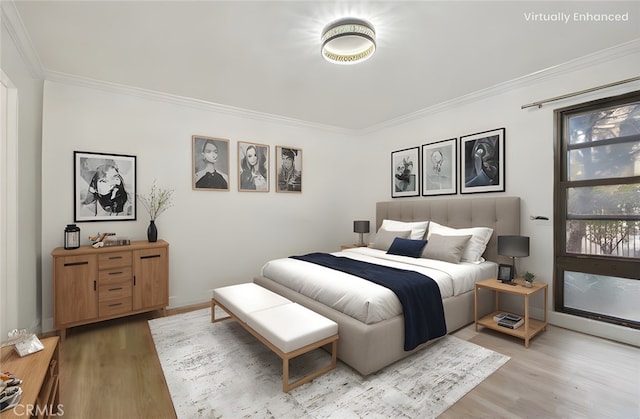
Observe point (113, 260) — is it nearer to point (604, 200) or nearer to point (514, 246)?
point (514, 246)

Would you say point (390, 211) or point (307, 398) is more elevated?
point (390, 211)

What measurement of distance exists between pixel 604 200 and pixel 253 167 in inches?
165

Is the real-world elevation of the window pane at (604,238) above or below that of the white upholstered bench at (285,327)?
above

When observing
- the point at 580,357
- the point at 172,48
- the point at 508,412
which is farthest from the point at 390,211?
the point at 172,48

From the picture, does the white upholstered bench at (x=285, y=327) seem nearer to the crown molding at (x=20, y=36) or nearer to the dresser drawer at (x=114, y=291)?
the dresser drawer at (x=114, y=291)

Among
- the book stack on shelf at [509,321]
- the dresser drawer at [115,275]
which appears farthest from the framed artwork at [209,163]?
the book stack on shelf at [509,321]

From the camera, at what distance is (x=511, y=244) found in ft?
9.82

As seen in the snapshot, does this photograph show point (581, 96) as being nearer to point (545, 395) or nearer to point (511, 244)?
point (511, 244)

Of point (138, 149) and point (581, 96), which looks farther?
point (138, 149)

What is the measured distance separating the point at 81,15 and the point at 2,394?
2.47 m

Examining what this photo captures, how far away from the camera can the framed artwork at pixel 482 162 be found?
3.53m

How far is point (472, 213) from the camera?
3693mm

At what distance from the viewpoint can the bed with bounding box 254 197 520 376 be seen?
7.15 feet

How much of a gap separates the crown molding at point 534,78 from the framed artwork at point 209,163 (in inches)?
111
